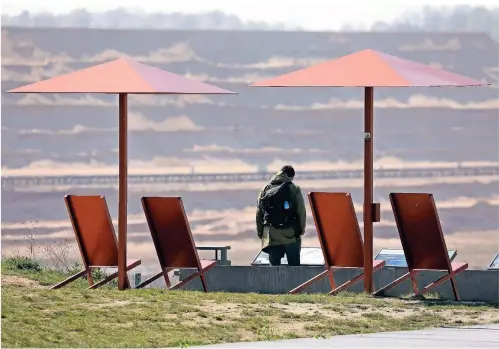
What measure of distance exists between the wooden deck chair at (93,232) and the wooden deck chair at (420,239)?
2.26 m

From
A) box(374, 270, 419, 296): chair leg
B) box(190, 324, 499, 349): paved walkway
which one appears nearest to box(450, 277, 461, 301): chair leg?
box(374, 270, 419, 296): chair leg

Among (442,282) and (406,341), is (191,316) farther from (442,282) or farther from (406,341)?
(442,282)

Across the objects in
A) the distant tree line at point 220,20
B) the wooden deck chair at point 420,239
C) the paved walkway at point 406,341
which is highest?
the distant tree line at point 220,20

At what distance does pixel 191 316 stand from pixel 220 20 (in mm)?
52657

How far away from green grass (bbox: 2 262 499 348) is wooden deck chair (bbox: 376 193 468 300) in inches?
14.6

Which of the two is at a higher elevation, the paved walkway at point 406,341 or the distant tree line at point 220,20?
the distant tree line at point 220,20

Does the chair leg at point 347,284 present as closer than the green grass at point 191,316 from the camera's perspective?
No

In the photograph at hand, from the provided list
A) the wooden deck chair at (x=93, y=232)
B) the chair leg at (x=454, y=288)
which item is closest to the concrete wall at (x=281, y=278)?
the chair leg at (x=454, y=288)

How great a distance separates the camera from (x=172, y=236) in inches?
516

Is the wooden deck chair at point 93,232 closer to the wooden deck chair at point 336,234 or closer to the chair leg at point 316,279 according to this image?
the chair leg at point 316,279

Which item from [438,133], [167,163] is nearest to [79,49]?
[167,163]

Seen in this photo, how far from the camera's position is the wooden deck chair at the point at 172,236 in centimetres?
1301

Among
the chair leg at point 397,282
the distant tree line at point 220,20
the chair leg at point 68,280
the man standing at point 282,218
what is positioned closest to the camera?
the chair leg at point 397,282

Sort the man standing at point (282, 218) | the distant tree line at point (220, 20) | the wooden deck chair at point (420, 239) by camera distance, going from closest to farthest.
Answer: the wooden deck chair at point (420, 239), the man standing at point (282, 218), the distant tree line at point (220, 20)
